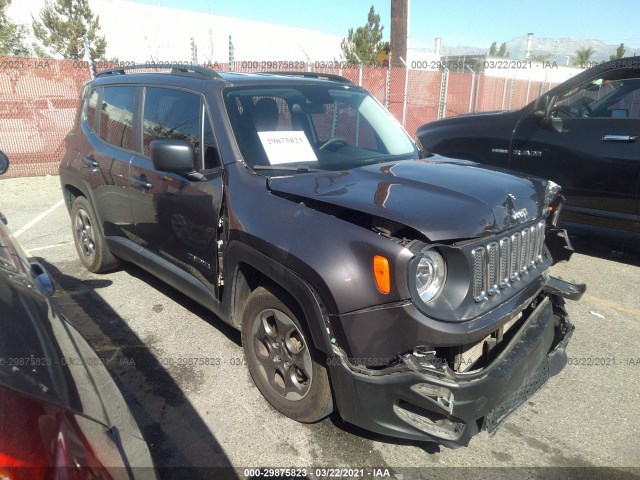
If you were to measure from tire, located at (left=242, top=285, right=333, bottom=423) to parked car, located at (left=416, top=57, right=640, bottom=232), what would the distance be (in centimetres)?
407

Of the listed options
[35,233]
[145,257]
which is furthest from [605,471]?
[35,233]

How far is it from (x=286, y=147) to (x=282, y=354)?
4.25 feet

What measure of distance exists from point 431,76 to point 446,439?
13964 mm

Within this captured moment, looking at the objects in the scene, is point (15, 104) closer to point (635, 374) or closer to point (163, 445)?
point (163, 445)

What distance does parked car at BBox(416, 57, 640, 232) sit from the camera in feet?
16.5

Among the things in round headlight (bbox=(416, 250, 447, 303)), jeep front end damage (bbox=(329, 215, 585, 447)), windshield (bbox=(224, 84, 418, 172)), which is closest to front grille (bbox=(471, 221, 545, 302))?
jeep front end damage (bbox=(329, 215, 585, 447))

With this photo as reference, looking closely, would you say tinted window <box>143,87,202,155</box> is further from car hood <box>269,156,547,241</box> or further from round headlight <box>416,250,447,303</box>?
round headlight <box>416,250,447,303</box>

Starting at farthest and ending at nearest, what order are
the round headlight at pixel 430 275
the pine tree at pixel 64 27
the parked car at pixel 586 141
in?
1. the pine tree at pixel 64 27
2. the parked car at pixel 586 141
3. the round headlight at pixel 430 275

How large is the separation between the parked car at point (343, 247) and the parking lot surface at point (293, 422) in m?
0.25

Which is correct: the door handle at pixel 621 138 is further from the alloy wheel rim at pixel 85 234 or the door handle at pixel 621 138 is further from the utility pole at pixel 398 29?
the utility pole at pixel 398 29

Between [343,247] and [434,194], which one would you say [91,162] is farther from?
[434,194]

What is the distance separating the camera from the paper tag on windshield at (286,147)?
305 centimetres

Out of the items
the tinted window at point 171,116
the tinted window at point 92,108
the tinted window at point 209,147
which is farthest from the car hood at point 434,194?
the tinted window at point 92,108

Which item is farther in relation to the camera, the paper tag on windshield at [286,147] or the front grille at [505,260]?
the paper tag on windshield at [286,147]
